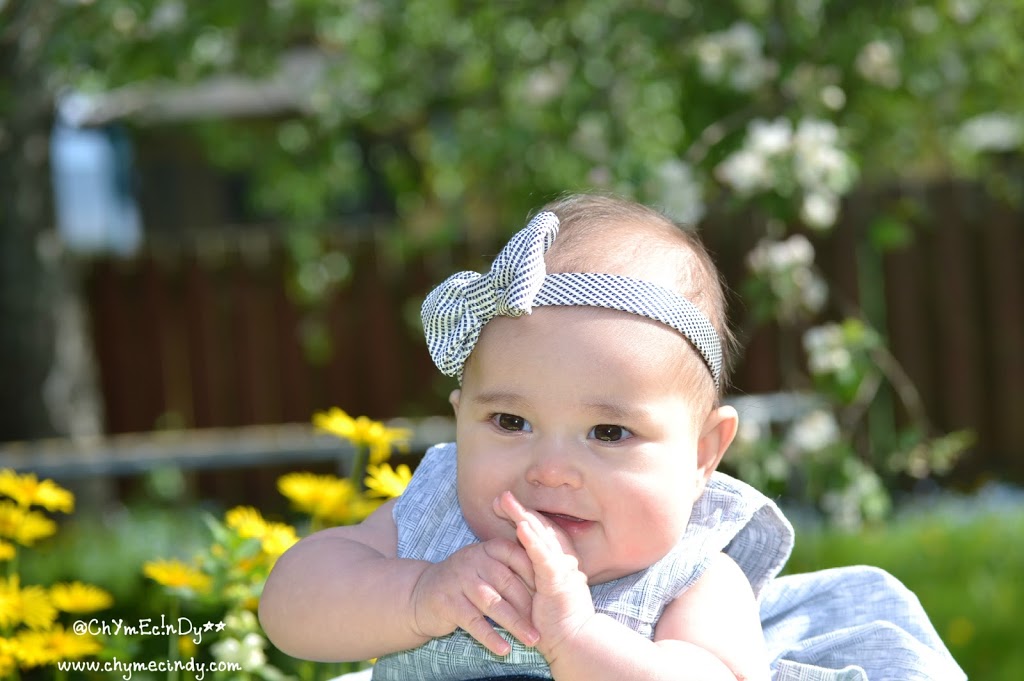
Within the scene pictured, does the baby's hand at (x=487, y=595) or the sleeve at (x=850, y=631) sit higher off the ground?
the baby's hand at (x=487, y=595)

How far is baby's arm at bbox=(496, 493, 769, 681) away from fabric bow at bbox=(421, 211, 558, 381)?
0.25 metres

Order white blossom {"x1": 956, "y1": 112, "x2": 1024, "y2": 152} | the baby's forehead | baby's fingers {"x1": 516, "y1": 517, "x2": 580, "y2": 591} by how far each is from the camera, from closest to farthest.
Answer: baby's fingers {"x1": 516, "y1": 517, "x2": 580, "y2": 591}, the baby's forehead, white blossom {"x1": 956, "y1": 112, "x2": 1024, "y2": 152}

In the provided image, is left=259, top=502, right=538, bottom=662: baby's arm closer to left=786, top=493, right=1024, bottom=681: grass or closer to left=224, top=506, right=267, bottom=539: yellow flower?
left=224, top=506, right=267, bottom=539: yellow flower

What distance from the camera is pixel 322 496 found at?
2.26 meters

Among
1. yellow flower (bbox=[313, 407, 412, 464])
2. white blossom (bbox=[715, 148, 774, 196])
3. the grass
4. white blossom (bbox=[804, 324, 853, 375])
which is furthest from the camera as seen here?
white blossom (bbox=[804, 324, 853, 375])

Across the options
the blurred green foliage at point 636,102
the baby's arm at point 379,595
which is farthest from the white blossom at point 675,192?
the baby's arm at point 379,595

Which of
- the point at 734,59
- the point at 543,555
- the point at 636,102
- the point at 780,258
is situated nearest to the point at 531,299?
the point at 543,555

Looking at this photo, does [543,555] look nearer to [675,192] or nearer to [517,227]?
[675,192]

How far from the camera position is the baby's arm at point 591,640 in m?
1.43

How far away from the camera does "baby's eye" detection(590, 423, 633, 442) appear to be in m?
1.55

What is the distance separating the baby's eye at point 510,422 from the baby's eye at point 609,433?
9 cm

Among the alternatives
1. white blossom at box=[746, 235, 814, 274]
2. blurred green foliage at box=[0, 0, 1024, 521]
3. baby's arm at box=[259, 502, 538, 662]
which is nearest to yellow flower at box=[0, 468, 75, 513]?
baby's arm at box=[259, 502, 538, 662]

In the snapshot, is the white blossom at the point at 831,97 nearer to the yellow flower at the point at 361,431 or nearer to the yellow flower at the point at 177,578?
the yellow flower at the point at 361,431

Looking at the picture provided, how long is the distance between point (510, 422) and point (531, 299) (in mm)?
162
